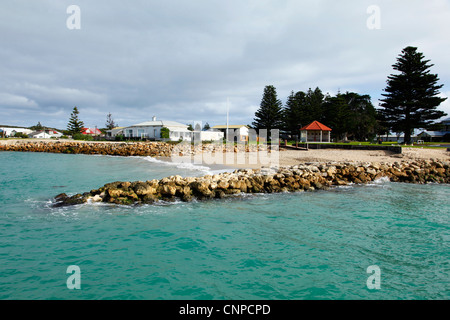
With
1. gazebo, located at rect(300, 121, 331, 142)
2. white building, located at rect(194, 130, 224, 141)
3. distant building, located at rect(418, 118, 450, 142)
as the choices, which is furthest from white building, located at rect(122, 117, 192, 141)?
distant building, located at rect(418, 118, 450, 142)

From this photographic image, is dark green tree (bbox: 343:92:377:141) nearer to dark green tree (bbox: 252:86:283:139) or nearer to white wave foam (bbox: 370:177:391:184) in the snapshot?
dark green tree (bbox: 252:86:283:139)

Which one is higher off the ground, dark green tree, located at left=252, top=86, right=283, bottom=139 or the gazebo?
dark green tree, located at left=252, top=86, right=283, bottom=139

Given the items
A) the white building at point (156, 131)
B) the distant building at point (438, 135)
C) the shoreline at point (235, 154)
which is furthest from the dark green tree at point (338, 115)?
the white building at point (156, 131)

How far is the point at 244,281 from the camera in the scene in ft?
16.5

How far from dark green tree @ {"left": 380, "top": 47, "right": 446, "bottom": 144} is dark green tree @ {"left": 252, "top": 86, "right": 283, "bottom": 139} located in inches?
757

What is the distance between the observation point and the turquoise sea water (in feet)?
15.8

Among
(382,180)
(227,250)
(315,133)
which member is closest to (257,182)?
(227,250)

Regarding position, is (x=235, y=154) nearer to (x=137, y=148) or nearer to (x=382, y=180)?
(x=137, y=148)

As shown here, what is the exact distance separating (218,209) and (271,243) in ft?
12.0

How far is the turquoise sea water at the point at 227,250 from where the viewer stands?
190 inches

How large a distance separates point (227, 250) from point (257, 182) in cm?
754

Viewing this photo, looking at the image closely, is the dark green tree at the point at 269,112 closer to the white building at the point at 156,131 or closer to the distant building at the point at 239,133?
the distant building at the point at 239,133

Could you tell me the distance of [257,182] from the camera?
45.1ft

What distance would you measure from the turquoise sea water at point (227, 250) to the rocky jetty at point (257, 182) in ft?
2.93
